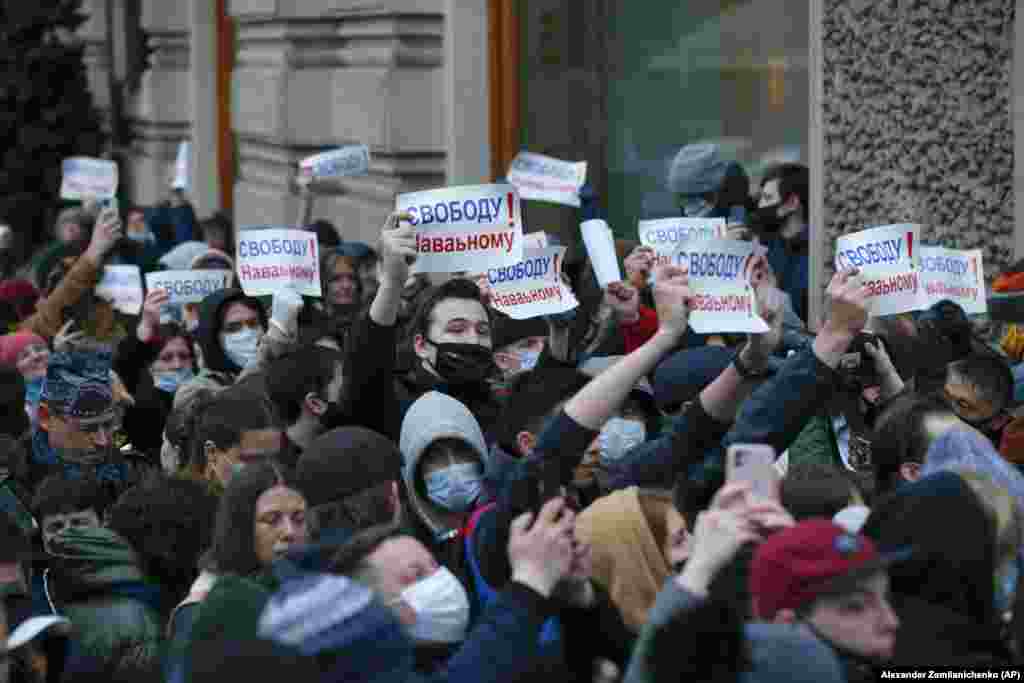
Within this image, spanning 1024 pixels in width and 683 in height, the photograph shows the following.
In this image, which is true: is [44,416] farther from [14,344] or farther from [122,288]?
[122,288]

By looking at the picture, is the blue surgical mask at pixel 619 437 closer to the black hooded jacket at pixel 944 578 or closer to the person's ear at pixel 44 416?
the black hooded jacket at pixel 944 578

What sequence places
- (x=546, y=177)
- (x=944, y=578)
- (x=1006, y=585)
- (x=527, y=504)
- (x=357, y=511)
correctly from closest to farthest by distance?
(x=944, y=578) → (x=1006, y=585) → (x=527, y=504) → (x=357, y=511) → (x=546, y=177)

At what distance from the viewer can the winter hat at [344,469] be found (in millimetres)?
4836

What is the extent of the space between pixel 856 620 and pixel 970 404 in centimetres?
258

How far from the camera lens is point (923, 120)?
839cm

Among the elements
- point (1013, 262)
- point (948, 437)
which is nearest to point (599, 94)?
point (1013, 262)

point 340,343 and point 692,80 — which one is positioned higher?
point 692,80

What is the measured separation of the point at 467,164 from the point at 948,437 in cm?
699

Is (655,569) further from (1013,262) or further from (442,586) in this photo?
(1013,262)

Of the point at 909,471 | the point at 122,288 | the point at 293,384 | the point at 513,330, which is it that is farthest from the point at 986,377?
the point at 122,288

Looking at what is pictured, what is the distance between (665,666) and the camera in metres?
3.47

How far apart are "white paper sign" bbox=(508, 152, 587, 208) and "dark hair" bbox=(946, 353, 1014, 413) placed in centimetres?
325

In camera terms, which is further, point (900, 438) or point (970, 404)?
point (970, 404)

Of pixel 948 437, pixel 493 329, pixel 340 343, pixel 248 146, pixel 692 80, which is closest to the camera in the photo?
pixel 948 437
